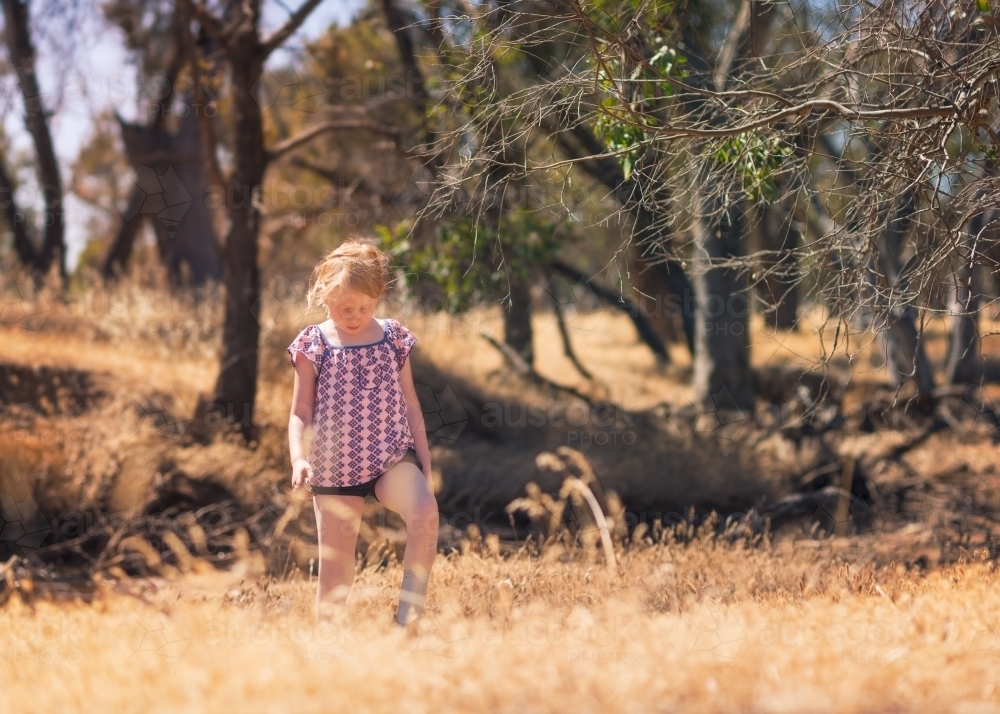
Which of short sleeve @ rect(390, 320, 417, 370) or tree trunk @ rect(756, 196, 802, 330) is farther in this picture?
tree trunk @ rect(756, 196, 802, 330)

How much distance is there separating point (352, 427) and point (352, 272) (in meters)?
0.64

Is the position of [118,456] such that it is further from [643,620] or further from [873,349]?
[873,349]

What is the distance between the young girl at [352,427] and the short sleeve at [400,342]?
0.10ft

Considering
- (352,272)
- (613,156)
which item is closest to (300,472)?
(352,272)

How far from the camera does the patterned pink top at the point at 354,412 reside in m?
4.05

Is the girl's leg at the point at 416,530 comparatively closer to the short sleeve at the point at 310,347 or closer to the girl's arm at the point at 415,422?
the girl's arm at the point at 415,422

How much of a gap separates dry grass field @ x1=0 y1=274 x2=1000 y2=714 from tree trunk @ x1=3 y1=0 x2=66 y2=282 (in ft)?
11.4

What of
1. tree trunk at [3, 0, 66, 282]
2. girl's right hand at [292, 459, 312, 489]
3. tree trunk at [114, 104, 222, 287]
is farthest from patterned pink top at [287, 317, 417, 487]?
tree trunk at [114, 104, 222, 287]

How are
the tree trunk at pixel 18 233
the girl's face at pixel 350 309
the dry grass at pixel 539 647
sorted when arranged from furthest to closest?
1. the tree trunk at pixel 18 233
2. the girl's face at pixel 350 309
3. the dry grass at pixel 539 647

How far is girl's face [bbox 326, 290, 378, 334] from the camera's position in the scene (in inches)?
161

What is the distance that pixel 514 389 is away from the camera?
36.7ft

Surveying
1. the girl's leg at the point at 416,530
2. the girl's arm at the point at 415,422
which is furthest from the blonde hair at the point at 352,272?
the girl's leg at the point at 416,530

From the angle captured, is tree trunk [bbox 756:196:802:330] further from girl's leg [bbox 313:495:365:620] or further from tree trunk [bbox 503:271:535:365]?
tree trunk [bbox 503:271:535:365]

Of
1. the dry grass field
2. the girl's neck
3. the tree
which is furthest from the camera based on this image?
the tree
